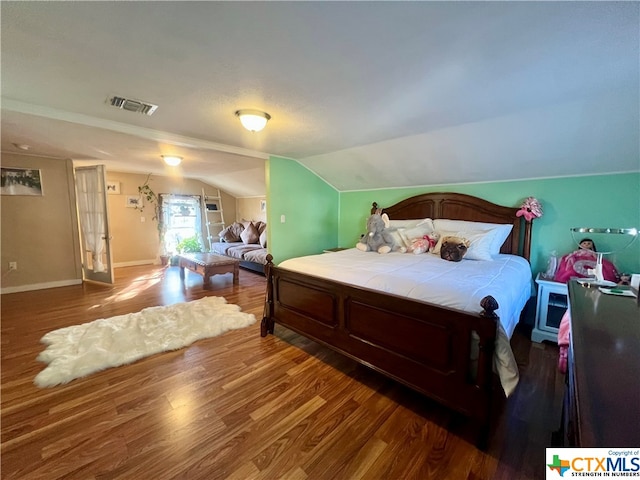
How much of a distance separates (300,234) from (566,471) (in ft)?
11.9

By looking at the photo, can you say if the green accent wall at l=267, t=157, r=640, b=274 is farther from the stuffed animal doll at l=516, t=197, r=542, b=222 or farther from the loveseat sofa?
the loveseat sofa

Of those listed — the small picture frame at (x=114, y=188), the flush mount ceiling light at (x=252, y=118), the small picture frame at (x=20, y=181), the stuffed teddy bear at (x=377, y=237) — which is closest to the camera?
the flush mount ceiling light at (x=252, y=118)

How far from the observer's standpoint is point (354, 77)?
1.69m

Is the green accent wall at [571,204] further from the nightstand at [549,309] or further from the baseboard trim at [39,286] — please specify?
the baseboard trim at [39,286]

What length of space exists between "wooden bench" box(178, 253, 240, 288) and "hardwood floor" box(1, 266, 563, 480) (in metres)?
1.99

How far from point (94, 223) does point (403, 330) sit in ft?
17.4

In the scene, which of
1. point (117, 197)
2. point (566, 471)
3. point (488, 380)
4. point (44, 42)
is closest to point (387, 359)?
point (488, 380)

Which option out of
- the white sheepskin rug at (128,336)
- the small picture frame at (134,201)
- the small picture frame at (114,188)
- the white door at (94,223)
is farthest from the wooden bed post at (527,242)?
the small picture frame at (114,188)

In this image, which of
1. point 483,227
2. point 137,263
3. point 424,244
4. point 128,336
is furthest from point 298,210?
point 137,263

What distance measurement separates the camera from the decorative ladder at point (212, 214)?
705 cm

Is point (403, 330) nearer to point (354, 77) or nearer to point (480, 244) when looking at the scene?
point (480, 244)

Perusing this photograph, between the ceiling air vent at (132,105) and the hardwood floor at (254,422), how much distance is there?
2.19 meters

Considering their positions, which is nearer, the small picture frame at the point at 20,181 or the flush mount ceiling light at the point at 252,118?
the flush mount ceiling light at the point at 252,118

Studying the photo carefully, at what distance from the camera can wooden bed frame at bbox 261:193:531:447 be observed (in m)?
1.47
